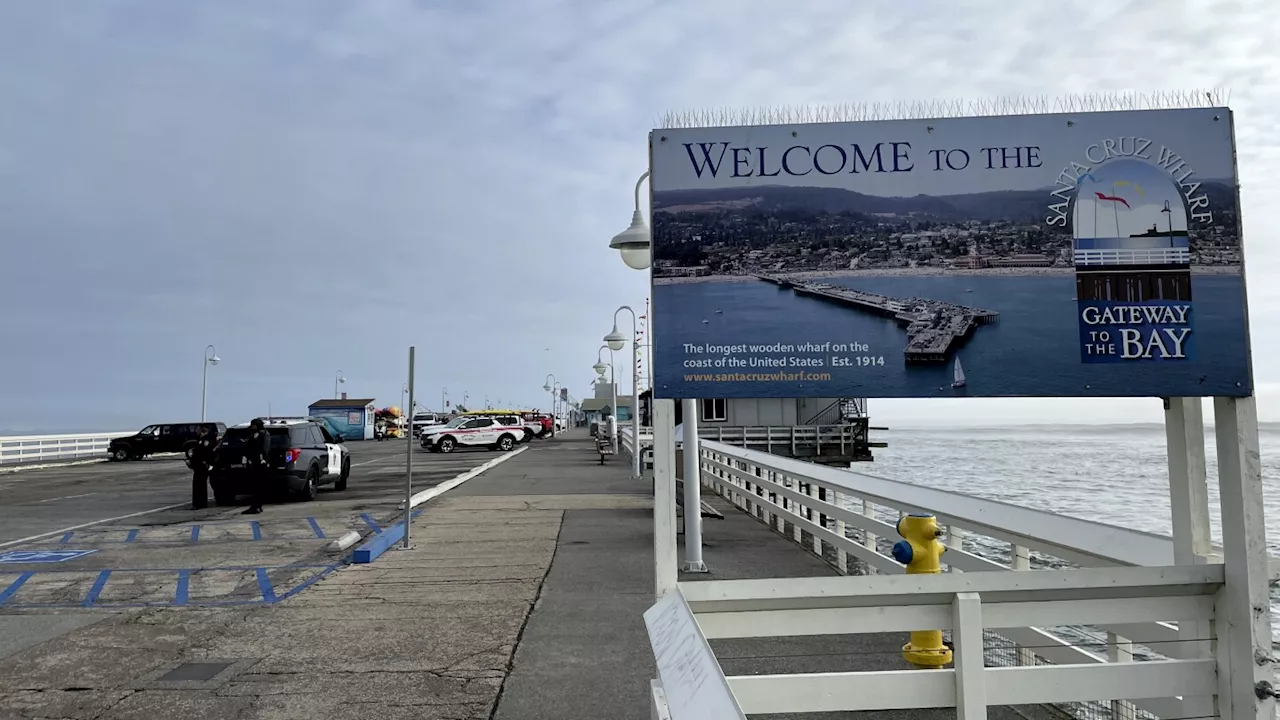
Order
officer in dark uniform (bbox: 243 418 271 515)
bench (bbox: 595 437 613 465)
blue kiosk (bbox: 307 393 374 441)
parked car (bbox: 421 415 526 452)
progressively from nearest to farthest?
officer in dark uniform (bbox: 243 418 271 515), bench (bbox: 595 437 613 465), parked car (bbox: 421 415 526 452), blue kiosk (bbox: 307 393 374 441)

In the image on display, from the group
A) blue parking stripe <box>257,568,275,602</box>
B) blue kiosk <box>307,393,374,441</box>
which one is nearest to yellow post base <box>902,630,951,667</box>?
blue parking stripe <box>257,568,275,602</box>

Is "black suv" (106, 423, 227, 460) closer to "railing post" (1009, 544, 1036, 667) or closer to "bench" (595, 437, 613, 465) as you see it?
"bench" (595, 437, 613, 465)

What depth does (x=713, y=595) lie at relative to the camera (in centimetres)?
362

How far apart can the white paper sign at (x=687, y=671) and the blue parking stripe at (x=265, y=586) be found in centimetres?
582

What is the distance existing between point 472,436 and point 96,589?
3417 cm

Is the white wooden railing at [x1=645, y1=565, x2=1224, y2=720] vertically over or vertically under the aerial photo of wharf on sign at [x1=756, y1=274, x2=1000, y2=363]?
under

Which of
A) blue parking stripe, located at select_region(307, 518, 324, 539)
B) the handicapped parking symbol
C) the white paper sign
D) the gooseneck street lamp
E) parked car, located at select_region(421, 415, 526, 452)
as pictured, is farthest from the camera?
parked car, located at select_region(421, 415, 526, 452)

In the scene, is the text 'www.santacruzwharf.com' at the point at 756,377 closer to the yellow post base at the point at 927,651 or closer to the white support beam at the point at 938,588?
the white support beam at the point at 938,588

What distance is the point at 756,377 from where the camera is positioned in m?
3.90

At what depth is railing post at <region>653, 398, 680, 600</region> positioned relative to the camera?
3832 millimetres

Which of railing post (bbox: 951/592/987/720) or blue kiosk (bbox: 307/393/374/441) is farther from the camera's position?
blue kiosk (bbox: 307/393/374/441)

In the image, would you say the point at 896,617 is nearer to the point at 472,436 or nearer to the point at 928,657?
the point at 928,657

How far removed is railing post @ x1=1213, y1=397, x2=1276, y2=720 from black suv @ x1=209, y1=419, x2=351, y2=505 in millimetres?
14897

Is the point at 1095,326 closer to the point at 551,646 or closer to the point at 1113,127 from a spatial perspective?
the point at 1113,127
